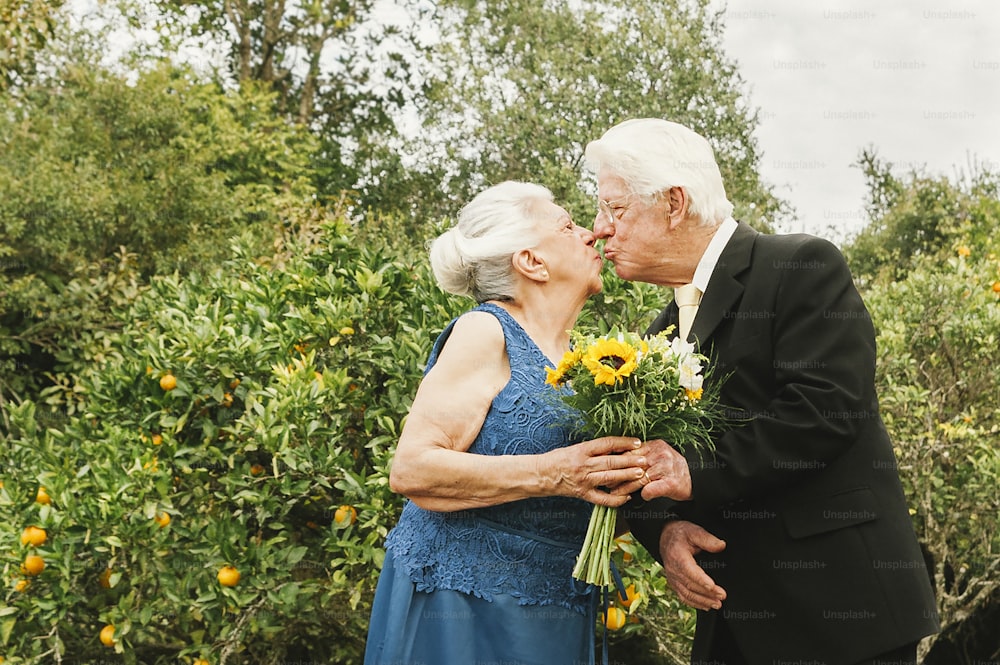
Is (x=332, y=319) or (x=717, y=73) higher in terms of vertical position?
(x=717, y=73)

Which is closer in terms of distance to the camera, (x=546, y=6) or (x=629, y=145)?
(x=629, y=145)

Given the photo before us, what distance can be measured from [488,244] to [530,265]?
149 mm

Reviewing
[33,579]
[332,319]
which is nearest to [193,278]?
[332,319]

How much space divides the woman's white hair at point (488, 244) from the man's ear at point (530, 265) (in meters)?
0.02

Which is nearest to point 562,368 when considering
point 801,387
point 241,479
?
point 801,387

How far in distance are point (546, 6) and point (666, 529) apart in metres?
16.2

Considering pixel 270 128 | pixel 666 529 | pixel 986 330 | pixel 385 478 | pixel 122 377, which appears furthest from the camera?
pixel 270 128

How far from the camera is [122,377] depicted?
14.6 ft

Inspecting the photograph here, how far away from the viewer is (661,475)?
2543 millimetres

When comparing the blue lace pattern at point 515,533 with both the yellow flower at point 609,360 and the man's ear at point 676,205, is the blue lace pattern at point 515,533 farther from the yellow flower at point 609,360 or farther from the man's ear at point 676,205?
the man's ear at point 676,205

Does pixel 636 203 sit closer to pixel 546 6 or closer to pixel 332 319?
pixel 332 319

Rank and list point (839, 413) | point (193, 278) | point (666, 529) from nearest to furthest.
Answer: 1. point (839, 413)
2. point (666, 529)
3. point (193, 278)

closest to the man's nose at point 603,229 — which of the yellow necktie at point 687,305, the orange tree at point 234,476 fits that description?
the yellow necktie at point 687,305

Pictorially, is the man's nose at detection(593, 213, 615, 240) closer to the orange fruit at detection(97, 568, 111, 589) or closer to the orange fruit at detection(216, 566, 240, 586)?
the orange fruit at detection(216, 566, 240, 586)
